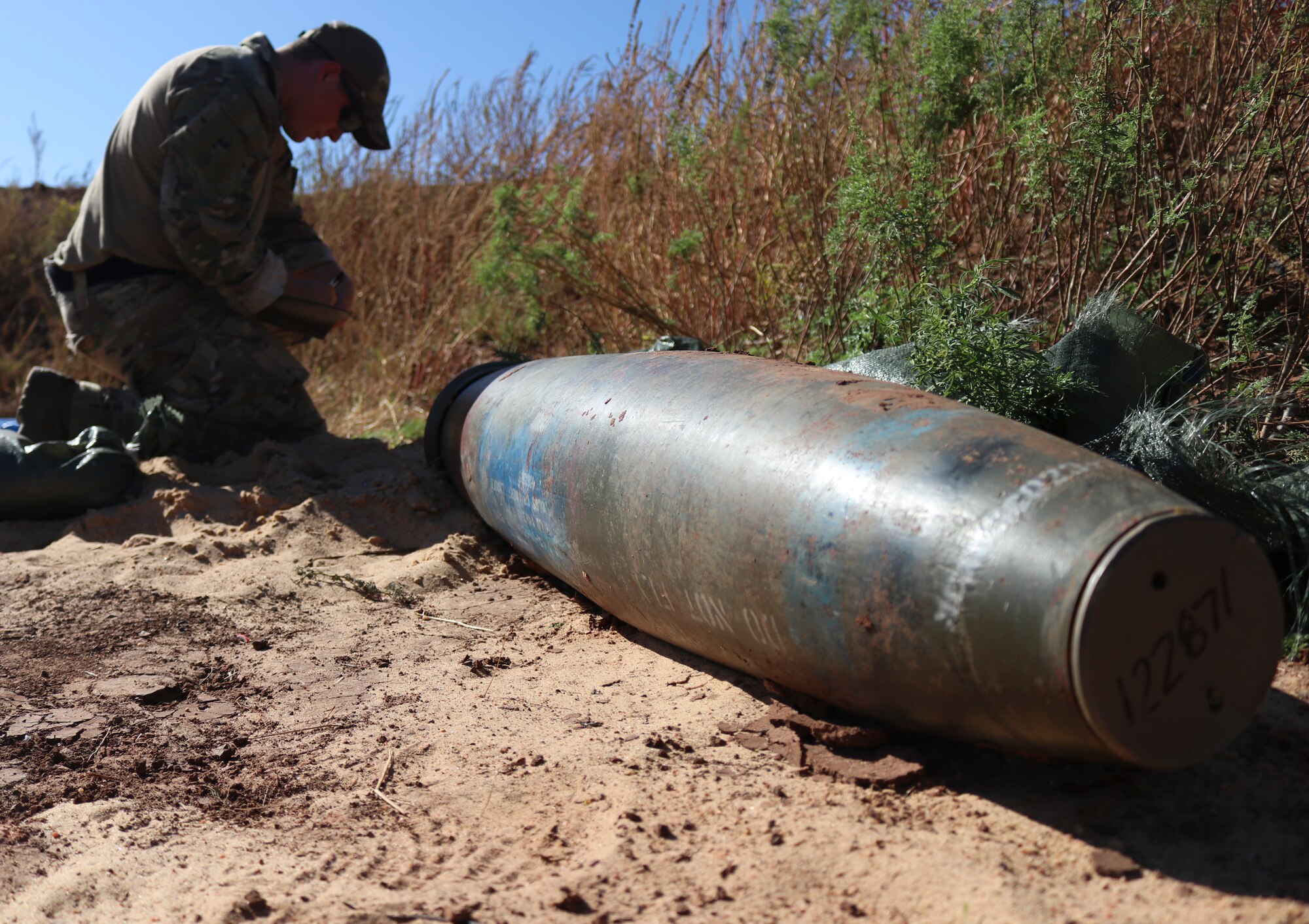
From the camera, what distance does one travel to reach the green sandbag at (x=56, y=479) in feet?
12.1

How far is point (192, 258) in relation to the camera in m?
4.06

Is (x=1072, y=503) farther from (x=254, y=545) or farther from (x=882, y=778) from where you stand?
(x=254, y=545)

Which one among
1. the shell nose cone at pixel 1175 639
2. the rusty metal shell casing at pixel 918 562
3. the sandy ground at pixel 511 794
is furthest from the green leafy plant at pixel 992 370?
the shell nose cone at pixel 1175 639

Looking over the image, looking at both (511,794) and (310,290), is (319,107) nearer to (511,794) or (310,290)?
(310,290)

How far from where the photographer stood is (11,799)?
1.90 m

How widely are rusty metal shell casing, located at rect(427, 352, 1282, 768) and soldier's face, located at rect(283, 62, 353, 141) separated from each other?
2.73 m

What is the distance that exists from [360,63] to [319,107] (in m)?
0.26

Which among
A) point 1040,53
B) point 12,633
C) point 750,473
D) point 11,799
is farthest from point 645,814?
point 1040,53

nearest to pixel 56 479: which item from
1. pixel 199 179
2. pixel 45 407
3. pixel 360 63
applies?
pixel 45 407

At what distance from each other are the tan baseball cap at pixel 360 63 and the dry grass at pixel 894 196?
2.51 feet

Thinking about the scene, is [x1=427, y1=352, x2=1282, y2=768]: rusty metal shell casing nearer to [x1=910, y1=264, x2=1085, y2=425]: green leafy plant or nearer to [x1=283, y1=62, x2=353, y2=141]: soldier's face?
[x1=910, y1=264, x2=1085, y2=425]: green leafy plant

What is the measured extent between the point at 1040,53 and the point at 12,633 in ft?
11.3

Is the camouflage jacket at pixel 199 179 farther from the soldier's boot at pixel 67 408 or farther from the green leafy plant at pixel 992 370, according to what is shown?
the green leafy plant at pixel 992 370

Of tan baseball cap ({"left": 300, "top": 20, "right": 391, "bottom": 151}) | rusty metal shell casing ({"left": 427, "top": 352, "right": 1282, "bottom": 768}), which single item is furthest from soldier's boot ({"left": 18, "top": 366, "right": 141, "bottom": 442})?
rusty metal shell casing ({"left": 427, "top": 352, "right": 1282, "bottom": 768})
